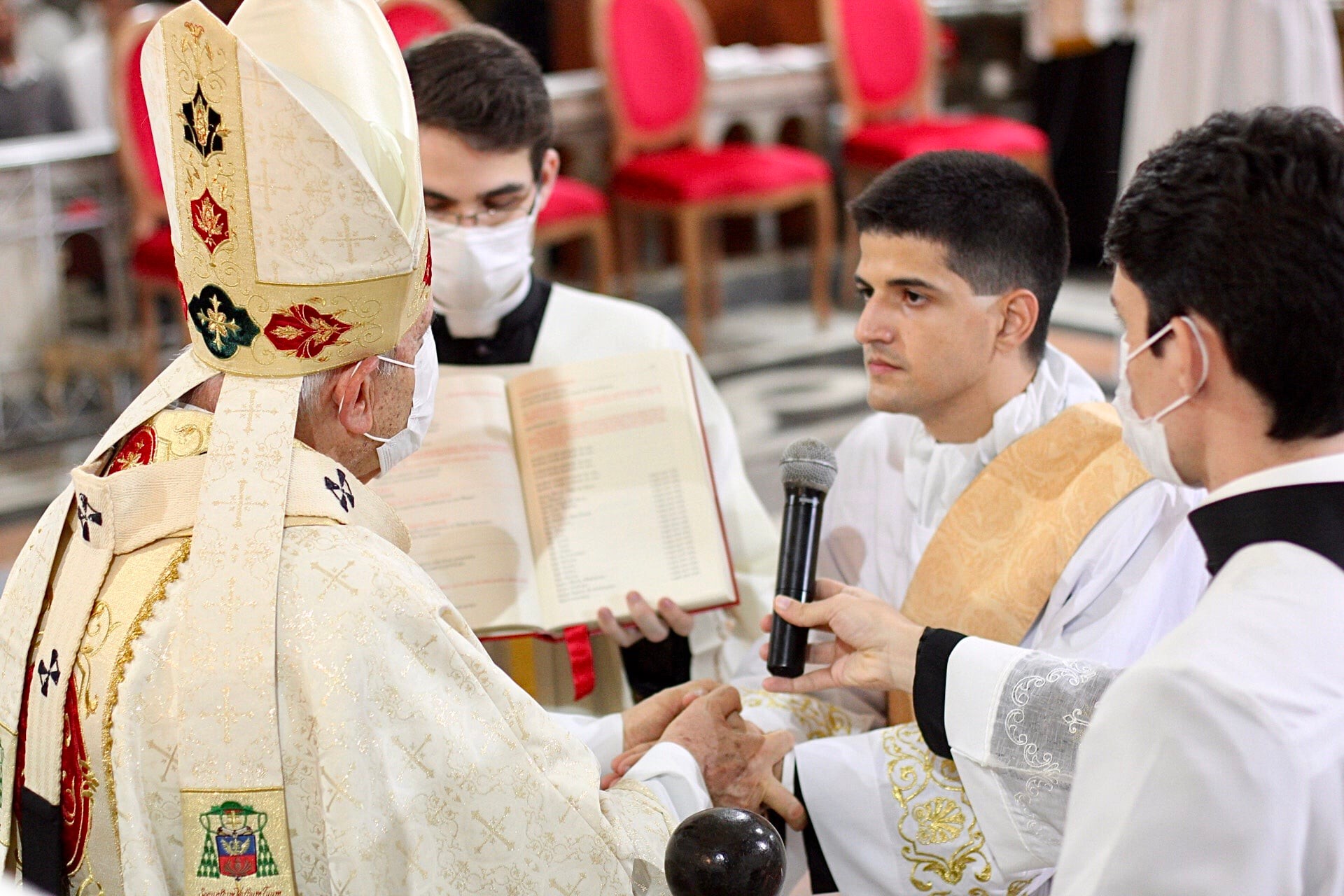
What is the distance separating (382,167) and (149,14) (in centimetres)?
533

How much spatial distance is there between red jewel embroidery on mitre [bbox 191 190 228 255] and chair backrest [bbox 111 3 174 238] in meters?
4.45

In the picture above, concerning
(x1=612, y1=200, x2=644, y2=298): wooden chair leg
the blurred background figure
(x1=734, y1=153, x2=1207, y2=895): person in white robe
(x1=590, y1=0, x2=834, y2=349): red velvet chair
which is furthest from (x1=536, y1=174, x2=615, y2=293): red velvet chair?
(x1=734, y1=153, x2=1207, y2=895): person in white robe

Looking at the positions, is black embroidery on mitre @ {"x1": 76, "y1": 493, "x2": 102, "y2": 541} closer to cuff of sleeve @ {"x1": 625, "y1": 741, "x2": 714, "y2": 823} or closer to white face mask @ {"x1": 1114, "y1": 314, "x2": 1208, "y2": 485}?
cuff of sleeve @ {"x1": 625, "y1": 741, "x2": 714, "y2": 823}

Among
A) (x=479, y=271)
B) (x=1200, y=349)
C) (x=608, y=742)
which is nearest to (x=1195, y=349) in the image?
(x=1200, y=349)

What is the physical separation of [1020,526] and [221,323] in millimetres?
1370

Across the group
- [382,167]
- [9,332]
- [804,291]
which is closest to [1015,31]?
[804,291]

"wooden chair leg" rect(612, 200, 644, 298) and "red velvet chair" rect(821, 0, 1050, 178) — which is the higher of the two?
"red velvet chair" rect(821, 0, 1050, 178)

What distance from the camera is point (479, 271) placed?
286 cm

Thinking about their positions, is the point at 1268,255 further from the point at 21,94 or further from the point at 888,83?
the point at 21,94

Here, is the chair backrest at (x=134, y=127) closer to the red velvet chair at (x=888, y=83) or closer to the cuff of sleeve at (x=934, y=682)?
the red velvet chair at (x=888, y=83)

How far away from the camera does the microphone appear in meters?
2.19

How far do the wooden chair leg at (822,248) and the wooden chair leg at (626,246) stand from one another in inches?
38.4

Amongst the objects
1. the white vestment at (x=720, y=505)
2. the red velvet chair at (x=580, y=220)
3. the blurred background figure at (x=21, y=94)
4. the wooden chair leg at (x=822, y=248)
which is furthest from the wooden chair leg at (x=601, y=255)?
the white vestment at (x=720, y=505)

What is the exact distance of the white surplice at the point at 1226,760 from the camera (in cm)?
133
